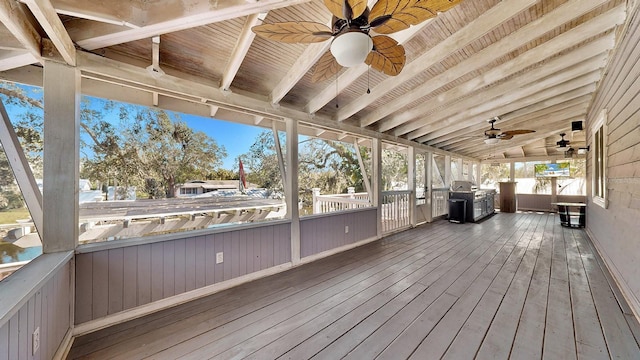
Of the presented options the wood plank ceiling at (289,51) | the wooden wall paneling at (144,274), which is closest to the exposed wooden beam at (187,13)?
the wood plank ceiling at (289,51)

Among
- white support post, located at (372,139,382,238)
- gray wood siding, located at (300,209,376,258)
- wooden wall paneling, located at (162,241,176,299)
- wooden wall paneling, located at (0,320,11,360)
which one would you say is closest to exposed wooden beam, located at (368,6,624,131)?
white support post, located at (372,139,382,238)

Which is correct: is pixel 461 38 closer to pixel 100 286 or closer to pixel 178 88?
pixel 178 88

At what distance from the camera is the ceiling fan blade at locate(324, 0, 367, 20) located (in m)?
1.29

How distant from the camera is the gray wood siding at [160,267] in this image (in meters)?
2.01

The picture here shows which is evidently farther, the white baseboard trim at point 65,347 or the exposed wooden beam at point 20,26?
the white baseboard trim at point 65,347

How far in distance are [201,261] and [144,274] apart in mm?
509

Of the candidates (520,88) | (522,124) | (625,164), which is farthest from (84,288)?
(522,124)

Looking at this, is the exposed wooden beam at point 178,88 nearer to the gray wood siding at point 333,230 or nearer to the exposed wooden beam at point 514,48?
→ the gray wood siding at point 333,230

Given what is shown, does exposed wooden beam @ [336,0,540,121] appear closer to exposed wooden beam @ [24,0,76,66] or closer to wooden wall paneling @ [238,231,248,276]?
wooden wall paneling @ [238,231,248,276]

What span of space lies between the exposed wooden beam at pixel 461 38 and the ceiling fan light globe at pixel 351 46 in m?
1.63

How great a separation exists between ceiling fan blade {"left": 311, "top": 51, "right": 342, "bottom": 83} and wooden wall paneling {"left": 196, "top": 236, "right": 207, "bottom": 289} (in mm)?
2102

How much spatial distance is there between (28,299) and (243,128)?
236 cm

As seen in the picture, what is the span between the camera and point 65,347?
174 centimetres

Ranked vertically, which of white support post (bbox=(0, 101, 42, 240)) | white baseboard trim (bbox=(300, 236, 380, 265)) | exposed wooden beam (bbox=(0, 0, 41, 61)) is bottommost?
white baseboard trim (bbox=(300, 236, 380, 265))
